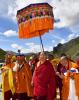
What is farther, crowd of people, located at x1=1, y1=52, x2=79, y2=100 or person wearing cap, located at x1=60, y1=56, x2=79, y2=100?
person wearing cap, located at x1=60, y1=56, x2=79, y2=100

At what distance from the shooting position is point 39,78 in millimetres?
11008

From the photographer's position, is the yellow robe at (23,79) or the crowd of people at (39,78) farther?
the yellow robe at (23,79)

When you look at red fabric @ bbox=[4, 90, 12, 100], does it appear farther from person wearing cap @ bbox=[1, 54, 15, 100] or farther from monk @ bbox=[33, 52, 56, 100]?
monk @ bbox=[33, 52, 56, 100]

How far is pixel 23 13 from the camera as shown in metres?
11.7

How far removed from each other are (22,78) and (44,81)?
1.56 metres

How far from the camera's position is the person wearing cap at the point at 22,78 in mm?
12266

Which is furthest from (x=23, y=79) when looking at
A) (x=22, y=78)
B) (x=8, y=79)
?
(x=8, y=79)

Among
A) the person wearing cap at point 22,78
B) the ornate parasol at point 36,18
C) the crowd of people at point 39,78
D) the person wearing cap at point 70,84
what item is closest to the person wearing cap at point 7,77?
the crowd of people at point 39,78

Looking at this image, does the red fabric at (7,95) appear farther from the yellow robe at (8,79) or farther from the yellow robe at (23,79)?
the yellow robe at (23,79)

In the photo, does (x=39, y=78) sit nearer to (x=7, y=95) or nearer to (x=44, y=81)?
(x=44, y=81)

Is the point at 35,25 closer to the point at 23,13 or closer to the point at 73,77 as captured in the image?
the point at 23,13

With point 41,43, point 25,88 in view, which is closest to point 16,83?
point 25,88

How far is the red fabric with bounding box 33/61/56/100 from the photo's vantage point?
10.9 metres

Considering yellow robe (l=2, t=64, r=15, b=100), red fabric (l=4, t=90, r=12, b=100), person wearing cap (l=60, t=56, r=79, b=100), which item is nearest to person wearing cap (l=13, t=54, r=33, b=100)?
yellow robe (l=2, t=64, r=15, b=100)
